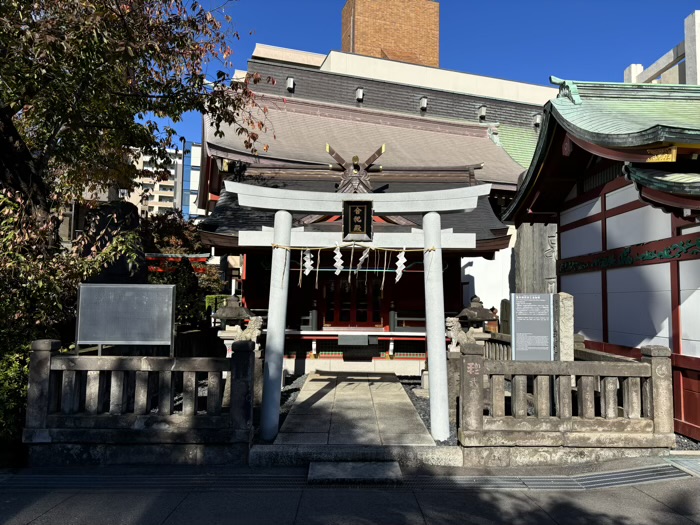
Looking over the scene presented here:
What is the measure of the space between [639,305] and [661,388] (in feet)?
6.81

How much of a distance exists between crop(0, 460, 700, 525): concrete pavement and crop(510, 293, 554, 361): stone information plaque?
6.48 feet

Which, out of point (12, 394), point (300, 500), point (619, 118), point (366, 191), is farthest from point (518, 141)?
point (12, 394)

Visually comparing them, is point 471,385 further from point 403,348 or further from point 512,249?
point 512,249

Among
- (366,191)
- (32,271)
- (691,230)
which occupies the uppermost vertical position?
(366,191)

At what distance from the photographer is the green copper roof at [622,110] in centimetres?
674

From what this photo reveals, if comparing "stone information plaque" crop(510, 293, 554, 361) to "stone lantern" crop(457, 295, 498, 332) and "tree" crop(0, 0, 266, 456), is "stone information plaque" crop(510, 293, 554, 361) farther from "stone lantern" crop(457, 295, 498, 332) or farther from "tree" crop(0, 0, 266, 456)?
"tree" crop(0, 0, 266, 456)

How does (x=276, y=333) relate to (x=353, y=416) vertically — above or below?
above

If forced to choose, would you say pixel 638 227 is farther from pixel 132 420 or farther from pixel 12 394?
pixel 12 394

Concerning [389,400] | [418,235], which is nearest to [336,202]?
[418,235]

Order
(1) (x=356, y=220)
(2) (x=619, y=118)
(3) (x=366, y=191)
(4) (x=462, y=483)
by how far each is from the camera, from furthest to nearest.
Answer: (3) (x=366, y=191)
(2) (x=619, y=118)
(1) (x=356, y=220)
(4) (x=462, y=483)

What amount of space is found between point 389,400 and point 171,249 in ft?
42.6

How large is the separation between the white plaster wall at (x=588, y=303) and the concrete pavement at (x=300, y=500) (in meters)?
3.56

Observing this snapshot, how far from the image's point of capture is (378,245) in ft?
25.0

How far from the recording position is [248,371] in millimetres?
6395
